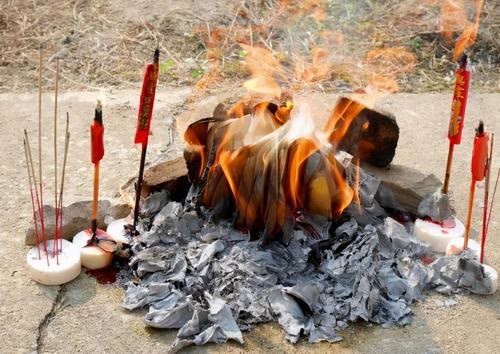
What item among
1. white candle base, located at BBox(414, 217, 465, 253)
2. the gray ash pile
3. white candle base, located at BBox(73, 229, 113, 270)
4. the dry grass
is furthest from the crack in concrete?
the dry grass

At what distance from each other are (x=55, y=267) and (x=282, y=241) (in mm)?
1386

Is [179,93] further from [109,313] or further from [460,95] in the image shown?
[109,313]

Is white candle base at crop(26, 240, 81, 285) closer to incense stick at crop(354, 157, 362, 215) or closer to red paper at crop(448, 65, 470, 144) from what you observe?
incense stick at crop(354, 157, 362, 215)

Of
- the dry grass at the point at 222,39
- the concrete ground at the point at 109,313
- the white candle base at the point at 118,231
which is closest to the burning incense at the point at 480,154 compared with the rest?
the concrete ground at the point at 109,313

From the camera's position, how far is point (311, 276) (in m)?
4.55

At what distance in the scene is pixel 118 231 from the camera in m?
4.82

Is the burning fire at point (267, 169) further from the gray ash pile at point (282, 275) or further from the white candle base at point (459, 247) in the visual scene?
the white candle base at point (459, 247)

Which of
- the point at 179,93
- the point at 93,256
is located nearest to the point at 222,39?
the point at 179,93

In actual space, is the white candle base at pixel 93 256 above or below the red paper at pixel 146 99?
below

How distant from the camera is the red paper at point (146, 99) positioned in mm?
4301

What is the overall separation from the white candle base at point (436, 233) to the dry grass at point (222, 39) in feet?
8.59

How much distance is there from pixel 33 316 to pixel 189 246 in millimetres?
1039

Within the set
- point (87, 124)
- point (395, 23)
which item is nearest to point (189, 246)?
point (87, 124)

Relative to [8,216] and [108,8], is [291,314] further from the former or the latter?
[108,8]
